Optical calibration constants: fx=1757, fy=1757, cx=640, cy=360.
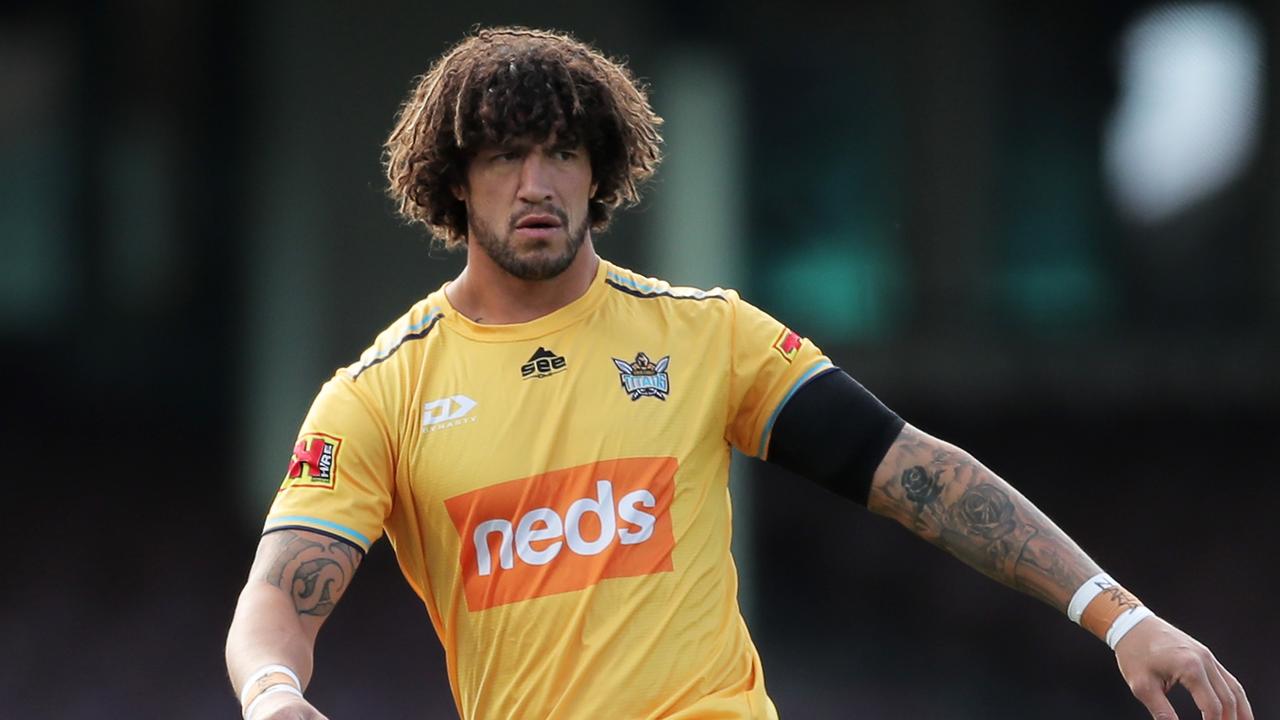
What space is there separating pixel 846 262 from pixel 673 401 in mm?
7604

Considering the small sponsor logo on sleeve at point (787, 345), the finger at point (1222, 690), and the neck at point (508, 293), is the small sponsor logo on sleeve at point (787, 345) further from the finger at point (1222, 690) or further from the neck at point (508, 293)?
the finger at point (1222, 690)

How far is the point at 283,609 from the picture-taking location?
3.39 metres

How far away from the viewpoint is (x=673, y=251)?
1042 cm

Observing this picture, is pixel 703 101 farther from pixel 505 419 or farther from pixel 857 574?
pixel 505 419

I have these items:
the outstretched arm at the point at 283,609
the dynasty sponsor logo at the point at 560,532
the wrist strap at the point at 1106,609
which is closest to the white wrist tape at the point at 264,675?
the outstretched arm at the point at 283,609

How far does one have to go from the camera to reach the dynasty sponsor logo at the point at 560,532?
11.7ft

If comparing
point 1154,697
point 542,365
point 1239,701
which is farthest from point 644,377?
point 1239,701

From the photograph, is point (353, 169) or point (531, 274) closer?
point (531, 274)

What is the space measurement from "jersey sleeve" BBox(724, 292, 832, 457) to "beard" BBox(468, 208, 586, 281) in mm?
395

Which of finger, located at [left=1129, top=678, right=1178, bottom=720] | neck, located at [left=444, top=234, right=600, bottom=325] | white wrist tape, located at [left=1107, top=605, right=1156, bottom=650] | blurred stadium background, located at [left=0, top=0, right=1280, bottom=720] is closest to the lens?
finger, located at [left=1129, top=678, right=1178, bottom=720]

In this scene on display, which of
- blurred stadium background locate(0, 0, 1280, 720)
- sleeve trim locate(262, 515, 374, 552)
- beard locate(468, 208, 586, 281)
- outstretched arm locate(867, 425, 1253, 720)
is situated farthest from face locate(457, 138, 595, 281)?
blurred stadium background locate(0, 0, 1280, 720)

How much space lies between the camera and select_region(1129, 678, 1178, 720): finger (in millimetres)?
3297

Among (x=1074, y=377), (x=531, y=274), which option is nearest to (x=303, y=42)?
(x=1074, y=377)

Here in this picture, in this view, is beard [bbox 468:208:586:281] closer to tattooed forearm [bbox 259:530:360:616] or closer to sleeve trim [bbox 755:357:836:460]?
sleeve trim [bbox 755:357:836:460]
